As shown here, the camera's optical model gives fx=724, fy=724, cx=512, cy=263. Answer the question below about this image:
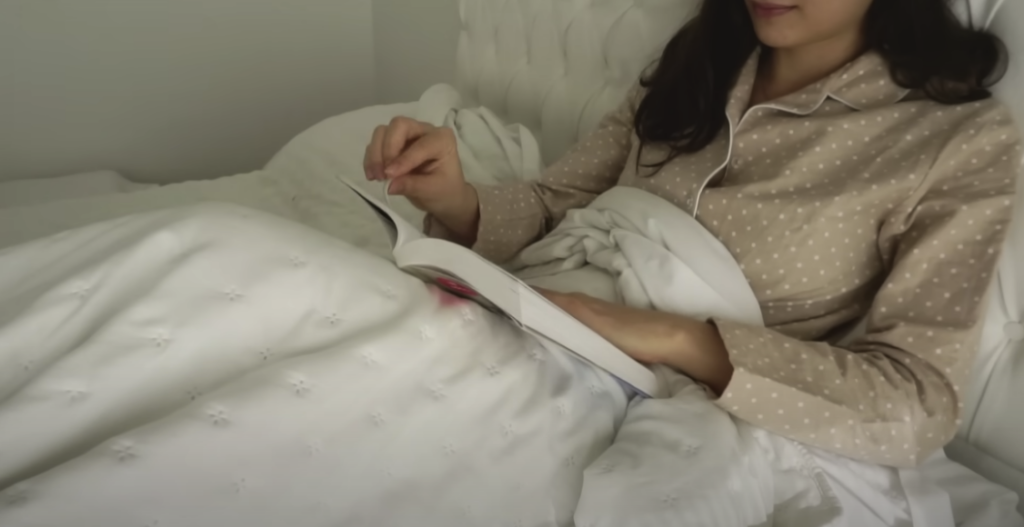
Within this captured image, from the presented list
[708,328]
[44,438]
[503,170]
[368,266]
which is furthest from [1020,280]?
[44,438]

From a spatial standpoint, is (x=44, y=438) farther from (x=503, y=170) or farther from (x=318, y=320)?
(x=503, y=170)

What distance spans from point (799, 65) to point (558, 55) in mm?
563

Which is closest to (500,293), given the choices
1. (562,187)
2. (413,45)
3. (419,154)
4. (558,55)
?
(419,154)

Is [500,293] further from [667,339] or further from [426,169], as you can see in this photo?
[426,169]

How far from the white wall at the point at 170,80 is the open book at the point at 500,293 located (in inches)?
53.6

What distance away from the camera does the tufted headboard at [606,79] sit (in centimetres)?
77

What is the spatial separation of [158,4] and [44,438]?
1.55 metres

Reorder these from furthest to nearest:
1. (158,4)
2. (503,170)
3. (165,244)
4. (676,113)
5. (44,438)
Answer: (158,4)
(503,170)
(676,113)
(165,244)
(44,438)

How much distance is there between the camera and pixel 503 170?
1.29 metres

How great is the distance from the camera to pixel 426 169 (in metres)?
0.98

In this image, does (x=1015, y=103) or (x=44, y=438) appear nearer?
(x=44, y=438)

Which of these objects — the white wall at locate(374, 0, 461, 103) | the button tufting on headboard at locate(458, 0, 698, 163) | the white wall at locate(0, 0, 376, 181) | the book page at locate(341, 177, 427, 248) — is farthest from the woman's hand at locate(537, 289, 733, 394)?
the white wall at locate(0, 0, 376, 181)

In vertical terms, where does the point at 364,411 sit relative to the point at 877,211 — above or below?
below

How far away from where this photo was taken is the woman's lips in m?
0.81
